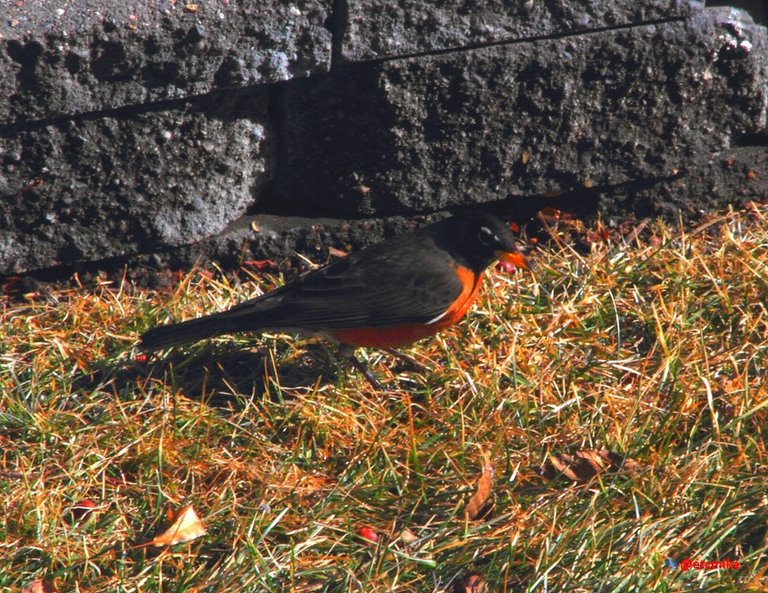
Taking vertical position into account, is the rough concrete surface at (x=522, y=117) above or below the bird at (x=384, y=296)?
above

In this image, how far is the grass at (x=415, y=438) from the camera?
2.77 meters

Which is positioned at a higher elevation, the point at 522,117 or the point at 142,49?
the point at 142,49

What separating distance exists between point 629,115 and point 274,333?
5.87 feet

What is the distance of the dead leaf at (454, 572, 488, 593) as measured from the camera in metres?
2.71

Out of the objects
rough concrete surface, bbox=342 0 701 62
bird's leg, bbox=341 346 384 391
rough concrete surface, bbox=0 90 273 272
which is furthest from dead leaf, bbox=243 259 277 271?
rough concrete surface, bbox=342 0 701 62

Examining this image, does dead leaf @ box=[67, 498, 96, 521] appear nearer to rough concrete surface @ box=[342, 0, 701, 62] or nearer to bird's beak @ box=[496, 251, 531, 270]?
bird's beak @ box=[496, 251, 531, 270]

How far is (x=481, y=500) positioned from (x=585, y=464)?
350mm

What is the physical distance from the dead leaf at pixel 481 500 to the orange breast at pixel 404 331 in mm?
813

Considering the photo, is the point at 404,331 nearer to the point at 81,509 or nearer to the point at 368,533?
the point at 368,533

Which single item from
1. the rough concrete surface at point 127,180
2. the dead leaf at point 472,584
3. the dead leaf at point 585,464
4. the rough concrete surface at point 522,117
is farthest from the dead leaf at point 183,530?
the rough concrete surface at point 522,117

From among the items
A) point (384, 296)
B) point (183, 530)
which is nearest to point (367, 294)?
point (384, 296)

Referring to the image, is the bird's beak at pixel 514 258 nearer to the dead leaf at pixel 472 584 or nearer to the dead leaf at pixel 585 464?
the dead leaf at pixel 585 464

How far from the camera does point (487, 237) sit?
13.0 feet

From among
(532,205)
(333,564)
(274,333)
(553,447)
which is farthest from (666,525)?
(532,205)
